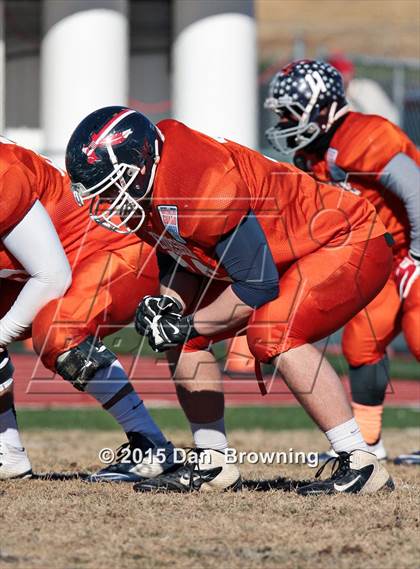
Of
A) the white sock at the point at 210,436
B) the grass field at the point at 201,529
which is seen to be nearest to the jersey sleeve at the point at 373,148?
the grass field at the point at 201,529

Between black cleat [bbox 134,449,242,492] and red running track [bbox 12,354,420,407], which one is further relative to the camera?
red running track [bbox 12,354,420,407]

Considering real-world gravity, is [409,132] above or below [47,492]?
below

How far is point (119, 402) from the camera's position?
5.37 meters

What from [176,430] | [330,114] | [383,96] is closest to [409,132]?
[383,96]

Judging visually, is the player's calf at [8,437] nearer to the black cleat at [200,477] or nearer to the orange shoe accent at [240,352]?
the black cleat at [200,477]

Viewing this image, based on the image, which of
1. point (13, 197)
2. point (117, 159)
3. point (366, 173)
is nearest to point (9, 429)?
point (13, 197)

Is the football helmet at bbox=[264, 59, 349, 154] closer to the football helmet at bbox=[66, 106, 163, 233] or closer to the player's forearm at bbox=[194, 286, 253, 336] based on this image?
the football helmet at bbox=[66, 106, 163, 233]

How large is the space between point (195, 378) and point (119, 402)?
0.45 meters

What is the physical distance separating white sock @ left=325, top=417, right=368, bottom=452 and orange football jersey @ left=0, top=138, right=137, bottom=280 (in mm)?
1343

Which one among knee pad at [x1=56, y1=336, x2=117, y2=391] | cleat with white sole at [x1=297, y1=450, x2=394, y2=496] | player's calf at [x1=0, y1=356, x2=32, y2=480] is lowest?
player's calf at [x1=0, y1=356, x2=32, y2=480]

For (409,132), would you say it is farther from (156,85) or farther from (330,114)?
(330,114)

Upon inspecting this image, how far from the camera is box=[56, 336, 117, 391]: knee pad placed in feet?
16.5

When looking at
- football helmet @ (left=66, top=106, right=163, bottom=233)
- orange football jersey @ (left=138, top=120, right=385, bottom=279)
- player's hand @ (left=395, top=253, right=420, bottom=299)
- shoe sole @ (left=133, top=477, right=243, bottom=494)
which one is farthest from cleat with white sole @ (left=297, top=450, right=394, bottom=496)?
player's hand @ (left=395, top=253, right=420, bottom=299)

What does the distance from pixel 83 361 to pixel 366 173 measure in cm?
205
